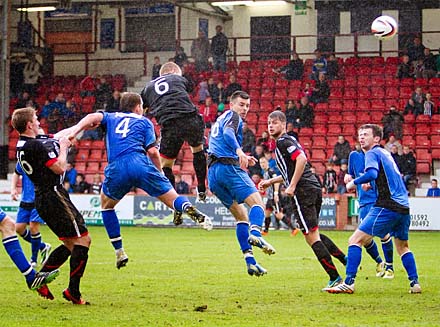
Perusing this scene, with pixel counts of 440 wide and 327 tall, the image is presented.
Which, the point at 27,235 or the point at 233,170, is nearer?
the point at 233,170

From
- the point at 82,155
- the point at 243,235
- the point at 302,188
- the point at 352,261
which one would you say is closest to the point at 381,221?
the point at 352,261

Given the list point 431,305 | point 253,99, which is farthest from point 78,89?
point 431,305

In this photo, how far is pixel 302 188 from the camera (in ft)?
38.7

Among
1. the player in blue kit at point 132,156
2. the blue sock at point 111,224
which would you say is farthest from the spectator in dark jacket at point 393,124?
the player in blue kit at point 132,156

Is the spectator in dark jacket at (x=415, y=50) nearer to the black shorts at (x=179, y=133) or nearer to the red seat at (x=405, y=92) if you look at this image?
the red seat at (x=405, y=92)

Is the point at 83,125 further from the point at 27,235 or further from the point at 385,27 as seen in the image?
the point at 385,27

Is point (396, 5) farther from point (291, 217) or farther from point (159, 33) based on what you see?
point (291, 217)

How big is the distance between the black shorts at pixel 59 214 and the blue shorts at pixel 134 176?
733mm

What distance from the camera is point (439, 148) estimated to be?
29156 mm

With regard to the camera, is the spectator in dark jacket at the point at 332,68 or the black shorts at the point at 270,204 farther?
the spectator in dark jacket at the point at 332,68

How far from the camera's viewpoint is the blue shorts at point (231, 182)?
489 inches

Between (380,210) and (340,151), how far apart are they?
1669 centimetres

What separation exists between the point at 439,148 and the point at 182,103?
1817 cm

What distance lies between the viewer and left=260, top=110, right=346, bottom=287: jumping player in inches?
455
